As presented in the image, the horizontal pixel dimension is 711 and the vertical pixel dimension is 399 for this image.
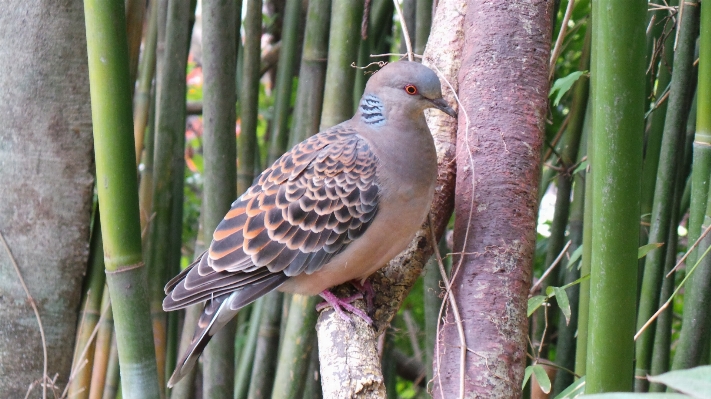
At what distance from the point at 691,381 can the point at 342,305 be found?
1.43 m

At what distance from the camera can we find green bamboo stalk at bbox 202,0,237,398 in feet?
7.24

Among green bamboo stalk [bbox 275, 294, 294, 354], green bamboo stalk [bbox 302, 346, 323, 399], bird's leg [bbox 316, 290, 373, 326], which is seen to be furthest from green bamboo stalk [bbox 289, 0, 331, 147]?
green bamboo stalk [bbox 302, 346, 323, 399]

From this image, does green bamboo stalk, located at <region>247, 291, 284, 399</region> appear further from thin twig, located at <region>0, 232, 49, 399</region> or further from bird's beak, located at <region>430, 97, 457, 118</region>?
bird's beak, located at <region>430, 97, 457, 118</region>

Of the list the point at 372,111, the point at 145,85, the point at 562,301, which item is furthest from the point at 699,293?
the point at 145,85

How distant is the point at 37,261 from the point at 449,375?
142 cm

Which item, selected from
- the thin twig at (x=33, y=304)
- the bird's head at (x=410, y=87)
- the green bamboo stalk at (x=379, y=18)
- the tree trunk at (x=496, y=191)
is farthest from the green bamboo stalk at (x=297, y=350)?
the green bamboo stalk at (x=379, y=18)

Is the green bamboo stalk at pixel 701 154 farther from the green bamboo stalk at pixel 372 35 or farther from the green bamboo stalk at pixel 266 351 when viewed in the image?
the green bamboo stalk at pixel 266 351

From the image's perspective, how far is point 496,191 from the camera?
1913 millimetres

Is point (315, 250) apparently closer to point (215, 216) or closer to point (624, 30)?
point (215, 216)

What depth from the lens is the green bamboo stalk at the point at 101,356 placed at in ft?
7.98

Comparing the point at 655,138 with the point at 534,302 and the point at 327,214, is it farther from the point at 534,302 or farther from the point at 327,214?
the point at 327,214

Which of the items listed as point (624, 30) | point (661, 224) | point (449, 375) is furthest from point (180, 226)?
point (624, 30)

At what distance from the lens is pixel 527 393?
2.93 m

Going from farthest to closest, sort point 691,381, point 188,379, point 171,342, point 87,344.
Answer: point 171,342 → point 188,379 → point 87,344 → point 691,381
